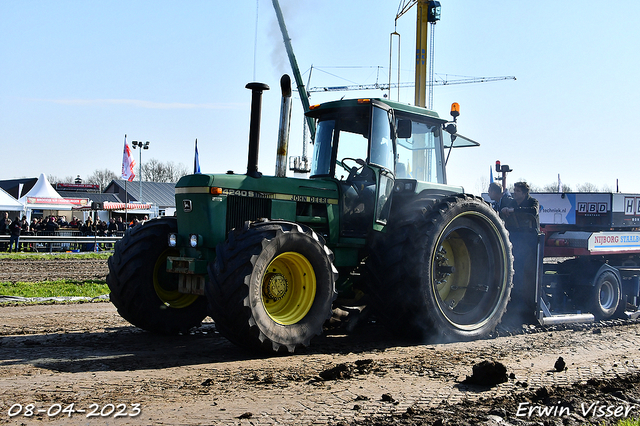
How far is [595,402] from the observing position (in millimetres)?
4648

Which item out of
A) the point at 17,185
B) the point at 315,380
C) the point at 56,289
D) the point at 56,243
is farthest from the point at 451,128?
A: the point at 17,185

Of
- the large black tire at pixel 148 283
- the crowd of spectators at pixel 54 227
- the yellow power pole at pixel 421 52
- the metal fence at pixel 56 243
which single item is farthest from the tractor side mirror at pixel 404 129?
the crowd of spectators at pixel 54 227

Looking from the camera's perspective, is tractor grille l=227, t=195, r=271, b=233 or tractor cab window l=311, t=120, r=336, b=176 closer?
tractor grille l=227, t=195, r=271, b=233

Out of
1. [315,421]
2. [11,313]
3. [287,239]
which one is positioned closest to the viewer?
[315,421]

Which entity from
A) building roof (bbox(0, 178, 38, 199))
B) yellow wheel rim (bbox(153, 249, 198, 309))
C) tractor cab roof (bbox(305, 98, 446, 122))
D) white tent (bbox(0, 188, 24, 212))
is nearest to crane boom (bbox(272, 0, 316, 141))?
tractor cab roof (bbox(305, 98, 446, 122))

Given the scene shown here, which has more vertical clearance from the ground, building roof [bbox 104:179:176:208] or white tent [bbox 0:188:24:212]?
building roof [bbox 104:179:176:208]

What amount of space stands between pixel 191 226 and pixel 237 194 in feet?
2.02

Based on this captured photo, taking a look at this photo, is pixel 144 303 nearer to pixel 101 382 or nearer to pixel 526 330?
pixel 101 382

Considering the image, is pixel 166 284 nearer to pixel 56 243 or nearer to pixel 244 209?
pixel 244 209

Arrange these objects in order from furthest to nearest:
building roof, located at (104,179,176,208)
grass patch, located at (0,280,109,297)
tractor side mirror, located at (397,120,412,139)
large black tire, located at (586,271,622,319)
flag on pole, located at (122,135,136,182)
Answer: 1. building roof, located at (104,179,176,208)
2. flag on pole, located at (122,135,136,182)
3. grass patch, located at (0,280,109,297)
4. large black tire, located at (586,271,622,319)
5. tractor side mirror, located at (397,120,412,139)

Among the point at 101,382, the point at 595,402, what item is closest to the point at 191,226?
the point at 101,382

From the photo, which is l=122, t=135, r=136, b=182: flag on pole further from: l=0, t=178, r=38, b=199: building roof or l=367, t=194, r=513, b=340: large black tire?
l=0, t=178, r=38, b=199: building roof

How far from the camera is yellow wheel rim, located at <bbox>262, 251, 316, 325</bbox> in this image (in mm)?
6133

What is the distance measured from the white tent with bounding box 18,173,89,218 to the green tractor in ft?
93.3
